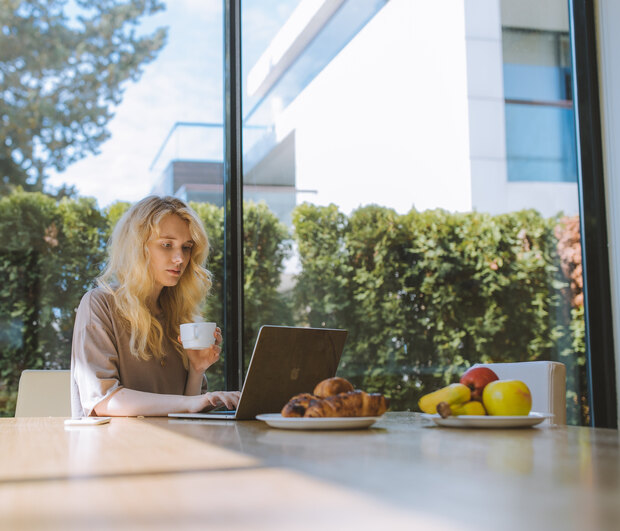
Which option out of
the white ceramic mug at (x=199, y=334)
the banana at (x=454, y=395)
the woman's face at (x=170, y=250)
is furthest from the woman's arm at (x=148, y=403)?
the banana at (x=454, y=395)

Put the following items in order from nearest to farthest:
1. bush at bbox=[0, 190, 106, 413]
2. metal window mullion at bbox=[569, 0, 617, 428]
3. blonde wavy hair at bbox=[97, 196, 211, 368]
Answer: blonde wavy hair at bbox=[97, 196, 211, 368] < bush at bbox=[0, 190, 106, 413] < metal window mullion at bbox=[569, 0, 617, 428]

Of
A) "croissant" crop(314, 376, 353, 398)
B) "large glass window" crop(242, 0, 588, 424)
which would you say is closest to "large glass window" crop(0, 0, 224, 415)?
"large glass window" crop(242, 0, 588, 424)

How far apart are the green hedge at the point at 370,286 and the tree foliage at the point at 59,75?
0.71 ft

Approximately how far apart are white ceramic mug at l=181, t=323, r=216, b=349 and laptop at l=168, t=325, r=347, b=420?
0.18 m

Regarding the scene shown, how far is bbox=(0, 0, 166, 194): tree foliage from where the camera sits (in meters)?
3.45

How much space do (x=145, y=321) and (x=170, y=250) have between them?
29 centimetres

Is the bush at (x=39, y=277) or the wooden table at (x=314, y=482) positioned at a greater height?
the bush at (x=39, y=277)

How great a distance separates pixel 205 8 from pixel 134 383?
7.64 ft

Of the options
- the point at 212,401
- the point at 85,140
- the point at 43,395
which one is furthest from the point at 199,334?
the point at 85,140

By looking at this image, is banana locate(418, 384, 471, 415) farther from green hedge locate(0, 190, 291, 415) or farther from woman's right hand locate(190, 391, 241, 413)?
green hedge locate(0, 190, 291, 415)

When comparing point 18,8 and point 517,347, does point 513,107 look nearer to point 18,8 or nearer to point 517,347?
point 517,347

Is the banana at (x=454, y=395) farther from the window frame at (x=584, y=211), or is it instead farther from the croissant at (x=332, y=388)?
the window frame at (x=584, y=211)

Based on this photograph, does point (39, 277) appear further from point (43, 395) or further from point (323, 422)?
point (323, 422)

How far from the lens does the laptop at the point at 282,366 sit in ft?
5.03
